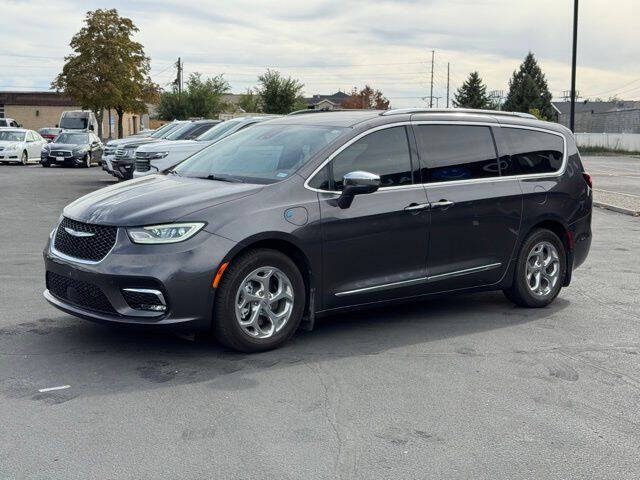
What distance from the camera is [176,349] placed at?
6.29m

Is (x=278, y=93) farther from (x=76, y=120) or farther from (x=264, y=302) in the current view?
(x=264, y=302)

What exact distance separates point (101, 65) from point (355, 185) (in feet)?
164

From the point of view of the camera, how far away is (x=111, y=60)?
5359 centimetres

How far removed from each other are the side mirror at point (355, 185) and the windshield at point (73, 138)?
96.4ft

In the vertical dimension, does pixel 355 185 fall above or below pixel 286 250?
above

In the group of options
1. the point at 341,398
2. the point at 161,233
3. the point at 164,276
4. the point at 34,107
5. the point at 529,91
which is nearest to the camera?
the point at 341,398

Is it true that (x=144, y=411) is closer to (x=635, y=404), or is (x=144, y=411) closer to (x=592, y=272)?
(x=635, y=404)

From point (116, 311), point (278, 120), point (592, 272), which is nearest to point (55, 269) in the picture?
point (116, 311)

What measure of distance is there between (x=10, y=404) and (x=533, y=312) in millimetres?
4828

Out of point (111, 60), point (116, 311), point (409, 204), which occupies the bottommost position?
point (116, 311)

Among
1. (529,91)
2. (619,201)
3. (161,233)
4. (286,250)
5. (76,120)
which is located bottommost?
(619,201)

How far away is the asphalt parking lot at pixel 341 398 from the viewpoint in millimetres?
4273

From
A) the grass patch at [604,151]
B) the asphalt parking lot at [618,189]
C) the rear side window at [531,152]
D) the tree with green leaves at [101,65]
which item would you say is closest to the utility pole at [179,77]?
the tree with green leaves at [101,65]

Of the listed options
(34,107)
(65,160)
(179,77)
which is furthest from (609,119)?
(65,160)
